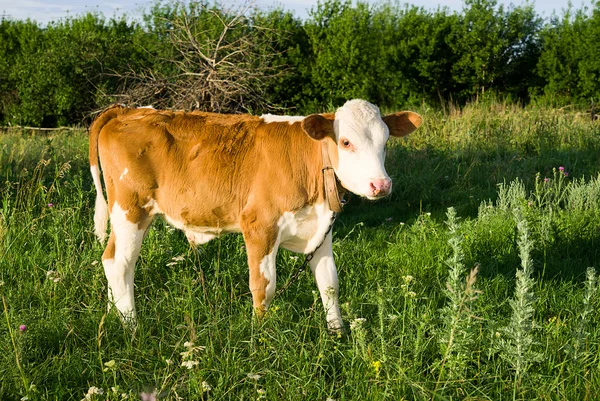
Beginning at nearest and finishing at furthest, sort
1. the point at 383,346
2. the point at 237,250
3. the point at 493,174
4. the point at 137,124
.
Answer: the point at 383,346 < the point at 137,124 < the point at 237,250 < the point at 493,174

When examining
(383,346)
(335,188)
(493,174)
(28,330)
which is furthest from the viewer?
(493,174)

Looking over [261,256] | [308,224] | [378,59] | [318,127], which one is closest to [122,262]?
[261,256]

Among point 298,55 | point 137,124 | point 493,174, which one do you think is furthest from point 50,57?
point 137,124

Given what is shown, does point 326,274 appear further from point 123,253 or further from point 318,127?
point 123,253

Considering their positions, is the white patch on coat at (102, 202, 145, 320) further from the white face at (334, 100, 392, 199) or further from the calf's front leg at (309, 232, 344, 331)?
the white face at (334, 100, 392, 199)

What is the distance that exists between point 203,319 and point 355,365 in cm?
116

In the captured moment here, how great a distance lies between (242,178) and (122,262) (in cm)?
97

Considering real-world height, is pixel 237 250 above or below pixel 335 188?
below

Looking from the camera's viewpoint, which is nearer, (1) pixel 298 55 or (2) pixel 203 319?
(2) pixel 203 319

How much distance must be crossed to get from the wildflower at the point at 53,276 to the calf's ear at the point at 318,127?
1928 millimetres

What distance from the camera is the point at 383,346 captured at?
10.4ft

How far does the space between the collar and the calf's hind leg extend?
1254mm

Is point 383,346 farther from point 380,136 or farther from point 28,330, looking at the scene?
point 28,330

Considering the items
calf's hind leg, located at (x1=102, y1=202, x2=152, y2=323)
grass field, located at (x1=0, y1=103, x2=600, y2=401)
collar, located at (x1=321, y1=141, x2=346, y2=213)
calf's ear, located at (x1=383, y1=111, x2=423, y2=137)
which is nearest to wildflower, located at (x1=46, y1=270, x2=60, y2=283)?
grass field, located at (x1=0, y1=103, x2=600, y2=401)
